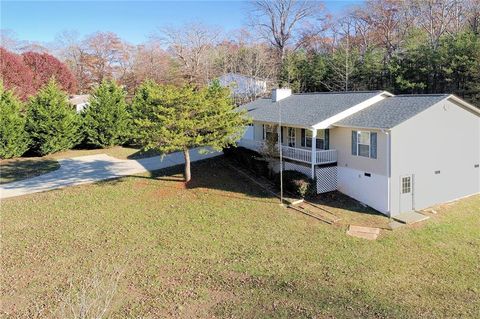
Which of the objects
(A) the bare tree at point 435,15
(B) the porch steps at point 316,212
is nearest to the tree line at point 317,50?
(A) the bare tree at point 435,15

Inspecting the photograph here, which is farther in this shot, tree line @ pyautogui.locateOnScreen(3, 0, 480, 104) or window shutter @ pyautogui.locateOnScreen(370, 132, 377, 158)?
tree line @ pyautogui.locateOnScreen(3, 0, 480, 104)

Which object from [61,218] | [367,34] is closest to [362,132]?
[61,218]

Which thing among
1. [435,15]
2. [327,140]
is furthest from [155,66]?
[327,140]

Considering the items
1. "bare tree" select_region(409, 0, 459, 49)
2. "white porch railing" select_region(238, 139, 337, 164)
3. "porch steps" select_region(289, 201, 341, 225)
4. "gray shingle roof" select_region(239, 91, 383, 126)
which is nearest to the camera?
"porch steps" select_region(289, 201, 341, 225)

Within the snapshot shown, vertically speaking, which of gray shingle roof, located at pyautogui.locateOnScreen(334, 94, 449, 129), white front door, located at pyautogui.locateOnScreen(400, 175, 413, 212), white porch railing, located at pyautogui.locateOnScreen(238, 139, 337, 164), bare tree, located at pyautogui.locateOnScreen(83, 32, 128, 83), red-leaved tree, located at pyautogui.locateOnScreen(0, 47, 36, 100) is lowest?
white front door, located at pyautogui.locateOnScreen(400, 175, 413, 212)

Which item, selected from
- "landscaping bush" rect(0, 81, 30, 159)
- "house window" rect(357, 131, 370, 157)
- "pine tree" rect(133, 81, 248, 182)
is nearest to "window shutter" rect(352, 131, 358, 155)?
"house window" rect(357, 131, 370, 157)

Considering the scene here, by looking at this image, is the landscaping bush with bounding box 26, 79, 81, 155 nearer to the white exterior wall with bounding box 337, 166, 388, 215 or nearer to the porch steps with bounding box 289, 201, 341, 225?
the porch steps with bounding box 289, 201, 341, 225

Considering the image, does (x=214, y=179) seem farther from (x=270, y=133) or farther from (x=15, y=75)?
(x=15, y=75)
